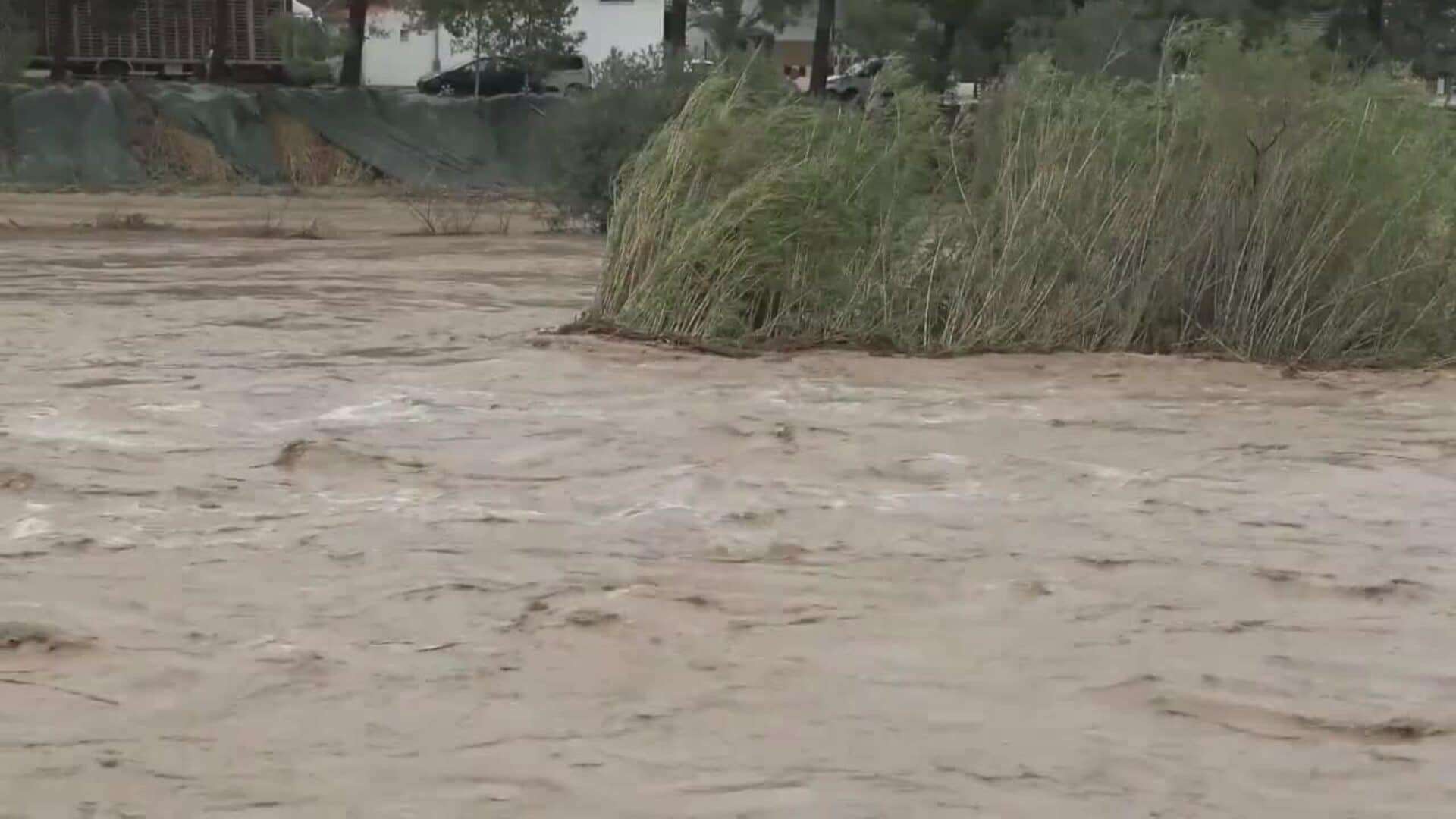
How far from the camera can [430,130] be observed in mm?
25734

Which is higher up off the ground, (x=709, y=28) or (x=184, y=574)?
(x=709, y=28)

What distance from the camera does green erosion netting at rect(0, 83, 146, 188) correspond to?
23.1m

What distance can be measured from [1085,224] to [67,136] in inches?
702

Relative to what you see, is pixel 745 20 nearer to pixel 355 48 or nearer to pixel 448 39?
pixel 355 48

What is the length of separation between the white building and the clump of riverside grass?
111ft

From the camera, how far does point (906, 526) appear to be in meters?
5.88

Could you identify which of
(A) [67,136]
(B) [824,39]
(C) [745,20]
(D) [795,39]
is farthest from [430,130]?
(D) [795,39]

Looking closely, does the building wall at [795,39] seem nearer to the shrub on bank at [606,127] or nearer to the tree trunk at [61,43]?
the shrub on bank at [606,127]

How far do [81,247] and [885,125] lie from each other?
8.45 m

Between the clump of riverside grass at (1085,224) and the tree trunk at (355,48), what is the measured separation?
20.3 meters

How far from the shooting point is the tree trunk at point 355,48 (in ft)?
96.5

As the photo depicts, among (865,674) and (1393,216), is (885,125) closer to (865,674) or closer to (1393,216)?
(1393,216)

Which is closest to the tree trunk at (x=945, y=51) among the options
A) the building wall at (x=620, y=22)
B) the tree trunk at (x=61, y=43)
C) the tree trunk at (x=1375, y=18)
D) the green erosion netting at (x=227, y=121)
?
the tree trunk at (x=1375, y=18)

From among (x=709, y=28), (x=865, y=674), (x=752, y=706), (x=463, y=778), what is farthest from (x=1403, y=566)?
(x=709, y=28)
